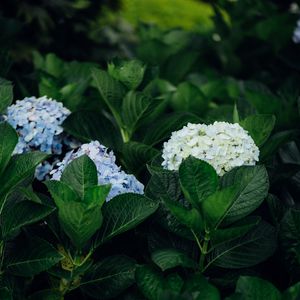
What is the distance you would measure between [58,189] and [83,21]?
12.5 feet

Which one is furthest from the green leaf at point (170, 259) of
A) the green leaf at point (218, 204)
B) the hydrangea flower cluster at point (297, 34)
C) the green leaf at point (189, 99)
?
the hydrangea flower cluster at point (297, 34)

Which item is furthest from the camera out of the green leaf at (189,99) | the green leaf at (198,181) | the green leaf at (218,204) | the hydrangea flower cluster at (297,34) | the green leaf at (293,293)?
the hydrangea flower cluster at (297,34)

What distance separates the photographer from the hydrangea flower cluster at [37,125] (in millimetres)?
2314

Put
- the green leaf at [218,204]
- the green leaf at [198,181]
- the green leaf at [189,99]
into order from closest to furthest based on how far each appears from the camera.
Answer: the green leaf at [218,204] < the green leaf at [198,181] < the green leaf at [189,99]

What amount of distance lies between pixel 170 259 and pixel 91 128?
77 centimetres

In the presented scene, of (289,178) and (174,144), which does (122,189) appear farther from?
(289,178)

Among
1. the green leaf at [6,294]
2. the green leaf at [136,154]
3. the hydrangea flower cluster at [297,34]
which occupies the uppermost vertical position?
the green leaf at [6,294]

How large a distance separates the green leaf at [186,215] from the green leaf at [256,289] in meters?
0.20

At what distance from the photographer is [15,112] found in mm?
2344

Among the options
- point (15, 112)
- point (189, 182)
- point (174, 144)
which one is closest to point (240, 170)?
point (189, 182)

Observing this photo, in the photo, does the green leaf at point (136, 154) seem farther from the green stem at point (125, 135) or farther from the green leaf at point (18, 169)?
the green leaf at point (18, 169)

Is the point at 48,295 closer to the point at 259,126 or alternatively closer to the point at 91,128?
the point at 91,128

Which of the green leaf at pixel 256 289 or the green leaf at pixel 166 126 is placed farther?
the green leaf at pixel 166 126

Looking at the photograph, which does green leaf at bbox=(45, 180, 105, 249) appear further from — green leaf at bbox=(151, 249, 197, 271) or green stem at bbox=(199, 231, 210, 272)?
green stem at bbox=(199, 231, 210, 272)
